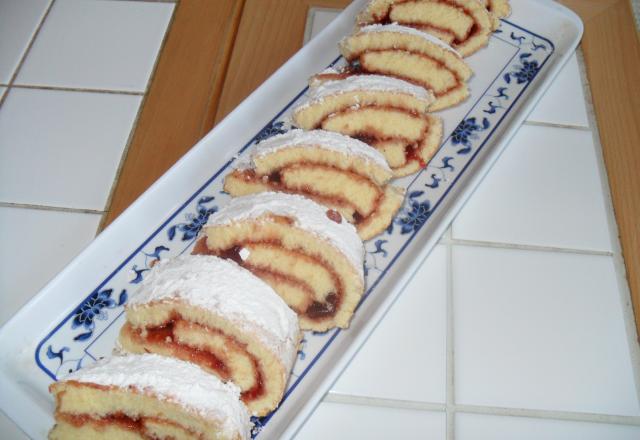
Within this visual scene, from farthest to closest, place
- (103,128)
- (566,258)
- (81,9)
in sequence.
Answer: (81,9) < (103,128) < (566,258)

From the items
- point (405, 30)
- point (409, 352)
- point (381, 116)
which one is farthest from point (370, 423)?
point (405, 30)

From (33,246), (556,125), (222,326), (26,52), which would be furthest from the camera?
(26,52)

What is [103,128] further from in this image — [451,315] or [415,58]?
[451,315]

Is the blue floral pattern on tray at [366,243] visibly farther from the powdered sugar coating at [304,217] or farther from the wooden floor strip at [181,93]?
the wooden floor strip at [181,93]

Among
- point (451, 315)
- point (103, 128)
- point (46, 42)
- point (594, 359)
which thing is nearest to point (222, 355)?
point (451, 315)

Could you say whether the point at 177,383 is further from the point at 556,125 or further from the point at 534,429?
the point at 556,125

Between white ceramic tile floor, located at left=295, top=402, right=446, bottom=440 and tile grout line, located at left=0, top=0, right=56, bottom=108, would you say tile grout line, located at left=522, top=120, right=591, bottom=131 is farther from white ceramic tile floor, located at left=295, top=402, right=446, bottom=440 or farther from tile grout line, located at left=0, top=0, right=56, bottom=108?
tile grout line, located at left=0, top=0, right=56, bottom=108

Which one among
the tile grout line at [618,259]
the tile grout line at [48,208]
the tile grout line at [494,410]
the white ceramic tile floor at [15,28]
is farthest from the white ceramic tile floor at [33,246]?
the tile grout line at [618,259]
